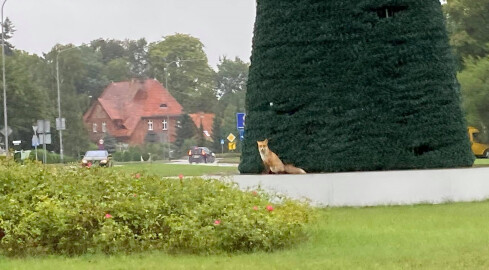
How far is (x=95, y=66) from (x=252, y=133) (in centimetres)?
8519

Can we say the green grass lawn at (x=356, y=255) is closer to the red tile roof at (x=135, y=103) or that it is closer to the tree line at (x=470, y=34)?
the tree line at (x=470, y=34)

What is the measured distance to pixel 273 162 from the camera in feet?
59.7

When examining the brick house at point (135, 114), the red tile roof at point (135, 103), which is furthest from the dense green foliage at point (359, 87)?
the red tile roof at point (135, 103)

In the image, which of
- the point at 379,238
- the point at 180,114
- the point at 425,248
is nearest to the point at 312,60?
the point at 379,238

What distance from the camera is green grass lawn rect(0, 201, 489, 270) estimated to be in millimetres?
9102

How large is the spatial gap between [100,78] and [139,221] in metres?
92.5

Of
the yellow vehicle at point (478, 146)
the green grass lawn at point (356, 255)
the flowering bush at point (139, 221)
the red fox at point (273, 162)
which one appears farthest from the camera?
the yellow vehicle at point (478, 146)

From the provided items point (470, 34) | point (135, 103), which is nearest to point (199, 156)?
point (470, 34)

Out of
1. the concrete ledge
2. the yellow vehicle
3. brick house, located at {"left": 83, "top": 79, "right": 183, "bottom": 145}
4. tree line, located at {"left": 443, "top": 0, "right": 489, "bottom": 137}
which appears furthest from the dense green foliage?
brick house, located at {"left": 83, "top": 79, "right": 183, "bottom": 145}

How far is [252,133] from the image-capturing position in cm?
1911

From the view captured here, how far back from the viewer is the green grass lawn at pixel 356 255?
9.10m

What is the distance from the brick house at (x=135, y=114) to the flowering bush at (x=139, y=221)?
73.4m

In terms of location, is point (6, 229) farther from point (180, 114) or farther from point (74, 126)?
point (180, 114)

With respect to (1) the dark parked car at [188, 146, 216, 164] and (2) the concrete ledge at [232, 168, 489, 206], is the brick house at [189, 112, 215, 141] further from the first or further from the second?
(2) the concrete ledge at [232, 168, 489, 206]
